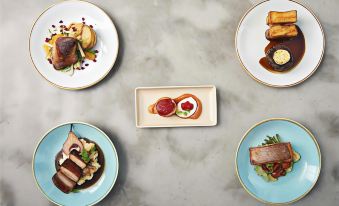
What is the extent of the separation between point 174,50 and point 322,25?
0.97 metres

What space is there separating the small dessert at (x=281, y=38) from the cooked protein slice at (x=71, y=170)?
1.31 metres

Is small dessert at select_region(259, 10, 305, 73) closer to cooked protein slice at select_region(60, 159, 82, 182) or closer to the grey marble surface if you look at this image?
the grey marble surface

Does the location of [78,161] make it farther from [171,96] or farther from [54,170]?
[171,96]

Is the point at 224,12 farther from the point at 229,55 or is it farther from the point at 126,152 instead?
the point at 126,152

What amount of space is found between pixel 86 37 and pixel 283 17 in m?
1.21

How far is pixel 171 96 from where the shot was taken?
7.86 ft

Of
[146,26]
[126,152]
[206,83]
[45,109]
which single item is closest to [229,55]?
[206,83]

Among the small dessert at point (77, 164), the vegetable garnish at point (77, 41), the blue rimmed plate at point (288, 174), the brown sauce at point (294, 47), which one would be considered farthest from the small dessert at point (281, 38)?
the small dessert at point (77, 164)

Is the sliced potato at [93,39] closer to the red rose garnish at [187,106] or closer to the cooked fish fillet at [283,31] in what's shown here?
the red rose garnish at [187,106]

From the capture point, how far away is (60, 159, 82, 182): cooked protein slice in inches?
90.0

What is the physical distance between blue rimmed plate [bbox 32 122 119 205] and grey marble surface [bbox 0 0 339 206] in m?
0.10

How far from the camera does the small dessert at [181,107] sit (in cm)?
233

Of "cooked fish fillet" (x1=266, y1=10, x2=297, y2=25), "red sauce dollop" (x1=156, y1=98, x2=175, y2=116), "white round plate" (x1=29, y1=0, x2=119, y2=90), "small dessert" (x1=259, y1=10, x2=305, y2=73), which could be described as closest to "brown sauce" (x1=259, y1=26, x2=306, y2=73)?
"small dessert" (x1=259, y1=10, x2=305, y2=73)

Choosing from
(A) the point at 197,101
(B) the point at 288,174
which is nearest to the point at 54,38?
(A) the point at 197,101
